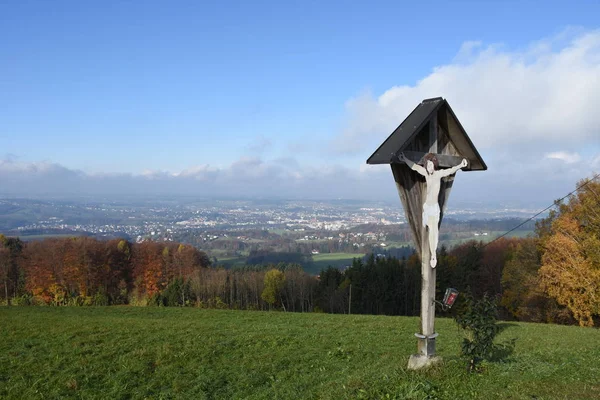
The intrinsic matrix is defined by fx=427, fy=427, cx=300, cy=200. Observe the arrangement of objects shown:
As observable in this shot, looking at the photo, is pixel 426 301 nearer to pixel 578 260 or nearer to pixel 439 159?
pixel 439 159

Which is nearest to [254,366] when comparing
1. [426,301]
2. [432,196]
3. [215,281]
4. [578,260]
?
[426,301]

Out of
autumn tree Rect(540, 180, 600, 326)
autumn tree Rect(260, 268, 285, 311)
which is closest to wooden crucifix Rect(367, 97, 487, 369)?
autumn tree Rect(540, 180, 600, 326)

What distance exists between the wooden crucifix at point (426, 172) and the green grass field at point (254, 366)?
3.09 ft

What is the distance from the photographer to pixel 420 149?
7.96 metres

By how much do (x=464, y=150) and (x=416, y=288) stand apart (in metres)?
45.9

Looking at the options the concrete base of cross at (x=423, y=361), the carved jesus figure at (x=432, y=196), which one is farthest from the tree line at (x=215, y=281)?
the carved jesus figure at (x=432, y=196)

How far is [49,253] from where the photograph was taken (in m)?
50.4

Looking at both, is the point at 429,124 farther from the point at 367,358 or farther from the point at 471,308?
the point at 367,358

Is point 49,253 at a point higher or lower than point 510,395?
lower

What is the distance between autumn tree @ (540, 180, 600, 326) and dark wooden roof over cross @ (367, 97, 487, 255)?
2007cm

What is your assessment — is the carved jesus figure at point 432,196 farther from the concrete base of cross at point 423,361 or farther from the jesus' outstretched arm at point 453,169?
the concrete base of cross at point 423,361

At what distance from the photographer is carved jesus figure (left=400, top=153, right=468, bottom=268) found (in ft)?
24.1

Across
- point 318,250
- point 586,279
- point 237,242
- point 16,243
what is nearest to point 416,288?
point 586,279

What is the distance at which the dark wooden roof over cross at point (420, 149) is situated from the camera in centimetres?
745
